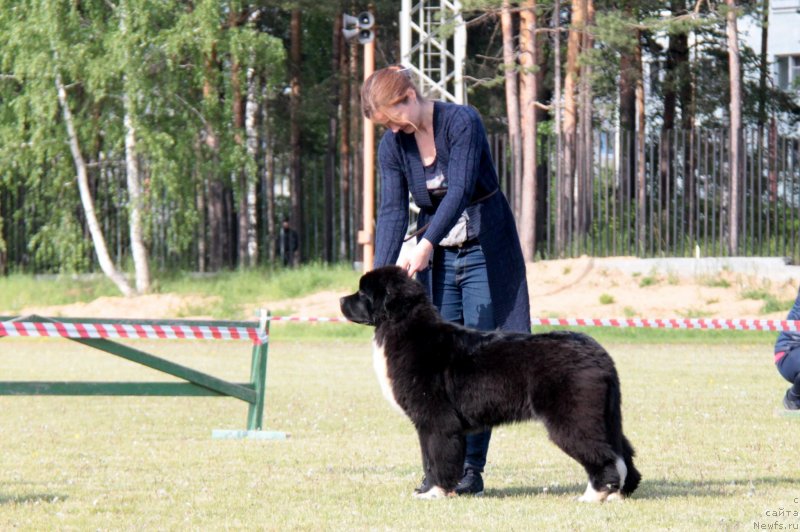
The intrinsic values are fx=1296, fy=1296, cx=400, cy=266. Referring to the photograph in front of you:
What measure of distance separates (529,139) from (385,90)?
2202 cm

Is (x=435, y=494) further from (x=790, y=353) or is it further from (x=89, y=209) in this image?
(x=89, y=209)

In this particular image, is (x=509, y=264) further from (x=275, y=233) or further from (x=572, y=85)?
(x=275, y=233)

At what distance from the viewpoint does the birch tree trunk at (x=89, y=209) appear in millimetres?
30516

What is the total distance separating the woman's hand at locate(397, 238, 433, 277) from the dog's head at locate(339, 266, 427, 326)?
2.2 inches

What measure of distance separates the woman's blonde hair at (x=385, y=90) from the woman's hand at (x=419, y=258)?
676 mm

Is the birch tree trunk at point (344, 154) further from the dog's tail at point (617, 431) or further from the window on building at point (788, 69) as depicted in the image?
the dog's tail at point (617, 431)

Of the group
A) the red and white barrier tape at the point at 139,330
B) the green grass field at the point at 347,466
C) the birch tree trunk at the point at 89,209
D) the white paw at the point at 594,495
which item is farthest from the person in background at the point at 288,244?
the white paw at the point at 594,495

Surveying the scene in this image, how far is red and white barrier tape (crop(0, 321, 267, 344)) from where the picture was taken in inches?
360

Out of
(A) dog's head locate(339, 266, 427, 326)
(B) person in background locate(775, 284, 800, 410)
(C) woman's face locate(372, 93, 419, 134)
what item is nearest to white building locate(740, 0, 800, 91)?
(B) person in background locate(775, 284, 800, 410)

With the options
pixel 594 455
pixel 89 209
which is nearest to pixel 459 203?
pixel 594 455

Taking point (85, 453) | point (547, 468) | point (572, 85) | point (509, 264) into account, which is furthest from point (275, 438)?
point (572, 85)

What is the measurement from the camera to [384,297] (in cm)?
672

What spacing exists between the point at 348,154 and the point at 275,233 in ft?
9.76

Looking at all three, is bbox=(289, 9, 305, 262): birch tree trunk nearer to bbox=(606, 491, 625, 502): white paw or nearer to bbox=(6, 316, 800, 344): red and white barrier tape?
bbox=(6, 316, 800, 344): red and white barrier tape
